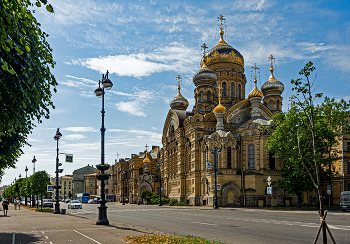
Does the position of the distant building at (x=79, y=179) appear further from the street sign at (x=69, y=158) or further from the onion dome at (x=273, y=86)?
the street sign at (x=69, y=158)

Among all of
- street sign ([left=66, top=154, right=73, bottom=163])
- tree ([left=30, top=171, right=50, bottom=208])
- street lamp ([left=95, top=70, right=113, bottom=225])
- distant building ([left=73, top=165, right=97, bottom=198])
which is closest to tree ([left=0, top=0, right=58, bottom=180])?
street lamp ([left=95, top=70, right=113, bottom=225])

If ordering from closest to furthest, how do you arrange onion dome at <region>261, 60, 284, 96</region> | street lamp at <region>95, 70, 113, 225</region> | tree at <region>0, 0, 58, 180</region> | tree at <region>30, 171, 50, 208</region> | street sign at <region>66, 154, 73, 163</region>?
tree at <region>0, 0, 58, 180</region> < street lamp at <region>95, 70, 113, 225</region> < street sign at <region>66, 154, 73, 163</region> < tree at <region>30, 171, 50, 208</region> < onion dome at <region>261, 60, 284, 96</region>

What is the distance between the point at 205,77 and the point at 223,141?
1405 centimetres

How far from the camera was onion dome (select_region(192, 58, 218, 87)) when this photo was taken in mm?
58500

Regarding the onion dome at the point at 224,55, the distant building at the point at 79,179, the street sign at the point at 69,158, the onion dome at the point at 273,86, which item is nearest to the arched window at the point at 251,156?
the onion dome at the point at 273,86

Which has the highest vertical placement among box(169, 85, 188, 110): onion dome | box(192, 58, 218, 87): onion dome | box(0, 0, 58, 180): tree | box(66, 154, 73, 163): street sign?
box(192, 58, 218, 87): onion dome

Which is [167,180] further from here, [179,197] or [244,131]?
[244,131]

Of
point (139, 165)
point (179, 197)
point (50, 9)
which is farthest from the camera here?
point (139, 165)

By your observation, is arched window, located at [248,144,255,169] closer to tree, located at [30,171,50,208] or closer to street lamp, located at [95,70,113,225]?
tree, located at [30,171,50,208]

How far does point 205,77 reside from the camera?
58500 millimetres

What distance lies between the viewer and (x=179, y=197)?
189 feet

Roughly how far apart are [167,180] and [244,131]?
835 inches

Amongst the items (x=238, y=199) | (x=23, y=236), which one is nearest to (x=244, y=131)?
(x=238, y=199)

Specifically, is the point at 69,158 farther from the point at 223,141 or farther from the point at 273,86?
the point at 273,86
